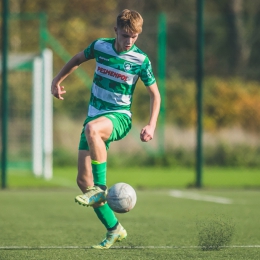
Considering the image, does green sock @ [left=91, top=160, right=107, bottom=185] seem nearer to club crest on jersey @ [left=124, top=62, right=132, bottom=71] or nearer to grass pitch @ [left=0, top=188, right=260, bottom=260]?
grass pitch @ [left=0, top=188, right=260, bottom=260]

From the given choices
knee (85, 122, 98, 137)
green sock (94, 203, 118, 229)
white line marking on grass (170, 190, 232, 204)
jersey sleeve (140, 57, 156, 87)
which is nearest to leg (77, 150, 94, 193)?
green sock (94, 203, 118, 229)

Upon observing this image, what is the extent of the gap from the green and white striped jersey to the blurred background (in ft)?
28.4

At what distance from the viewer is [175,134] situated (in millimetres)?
17016

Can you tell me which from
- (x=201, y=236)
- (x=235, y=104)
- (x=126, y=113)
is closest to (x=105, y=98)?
(x=126, y=113)

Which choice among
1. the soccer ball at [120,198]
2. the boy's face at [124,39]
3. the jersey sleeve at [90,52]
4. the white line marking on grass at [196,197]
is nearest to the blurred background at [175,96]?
the white line marking on grass at [196,197]

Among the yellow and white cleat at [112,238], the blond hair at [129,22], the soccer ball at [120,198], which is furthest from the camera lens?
the yellow and white cleat at [112,238]

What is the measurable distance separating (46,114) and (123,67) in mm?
8314

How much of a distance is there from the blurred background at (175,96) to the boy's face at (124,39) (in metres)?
8.71

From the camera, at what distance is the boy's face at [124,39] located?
5965 millimetres

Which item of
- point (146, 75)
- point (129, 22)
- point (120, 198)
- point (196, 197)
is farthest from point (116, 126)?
point (196, 197)

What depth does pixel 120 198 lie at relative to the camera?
5.76 m

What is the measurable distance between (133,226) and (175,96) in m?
9.23

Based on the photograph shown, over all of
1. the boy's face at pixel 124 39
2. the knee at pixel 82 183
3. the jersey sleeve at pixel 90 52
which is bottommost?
the knee at pixel 82 183

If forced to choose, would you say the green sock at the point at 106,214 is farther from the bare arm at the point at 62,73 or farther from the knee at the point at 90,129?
the bare arm at the point at 62,73
